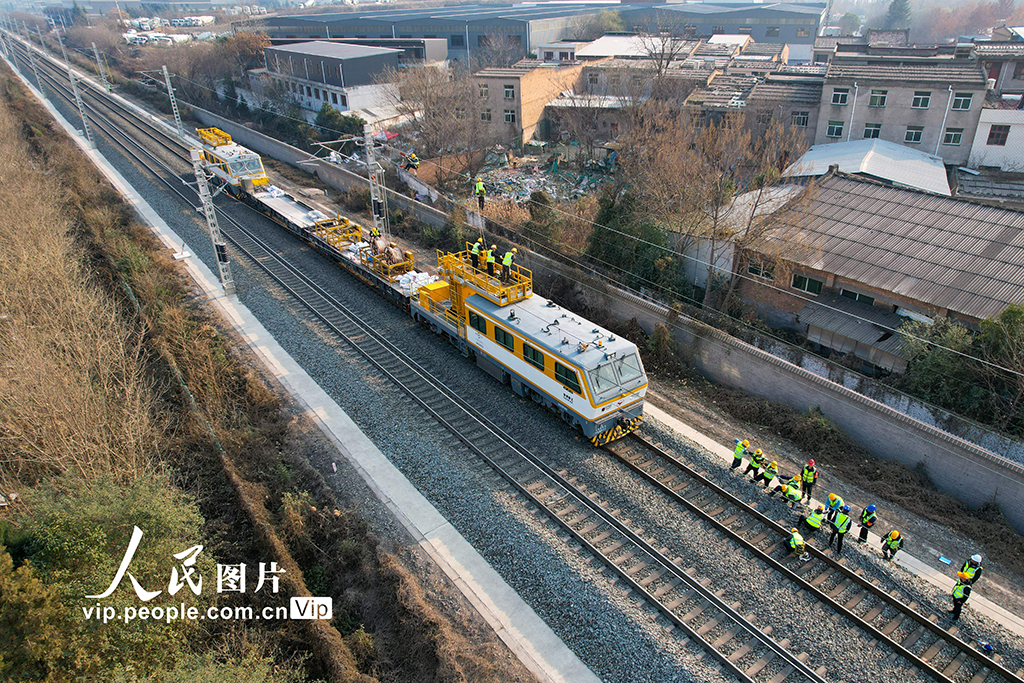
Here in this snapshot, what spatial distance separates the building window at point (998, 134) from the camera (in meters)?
34.2

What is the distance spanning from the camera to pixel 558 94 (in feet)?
165

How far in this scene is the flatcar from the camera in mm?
17500

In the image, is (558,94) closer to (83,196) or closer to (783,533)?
(83,196)

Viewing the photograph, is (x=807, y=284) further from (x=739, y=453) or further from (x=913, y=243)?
(x=739, y=453)

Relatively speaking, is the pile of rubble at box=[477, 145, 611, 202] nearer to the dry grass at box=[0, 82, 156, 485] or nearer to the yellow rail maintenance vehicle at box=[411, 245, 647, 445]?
the yellow rail maintenance vehicle at box=[411, 245, 647, 445]

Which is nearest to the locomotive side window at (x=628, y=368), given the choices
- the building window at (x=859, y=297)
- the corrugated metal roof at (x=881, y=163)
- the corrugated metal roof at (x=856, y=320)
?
the corrugated metal roof at (x=856, y=320)

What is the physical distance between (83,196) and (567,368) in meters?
34.1

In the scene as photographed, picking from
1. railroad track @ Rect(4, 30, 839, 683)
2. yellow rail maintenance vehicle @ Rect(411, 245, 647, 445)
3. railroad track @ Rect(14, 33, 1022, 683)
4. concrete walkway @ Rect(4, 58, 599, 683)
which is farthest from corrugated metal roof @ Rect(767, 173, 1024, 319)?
concrete walkway @ Rect(4, 58, 599, 683)

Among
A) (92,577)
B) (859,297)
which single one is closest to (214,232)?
(92,577)

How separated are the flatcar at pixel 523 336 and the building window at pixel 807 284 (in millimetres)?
9361

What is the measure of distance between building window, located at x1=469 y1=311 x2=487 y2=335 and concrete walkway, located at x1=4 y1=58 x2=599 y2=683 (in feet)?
17.5

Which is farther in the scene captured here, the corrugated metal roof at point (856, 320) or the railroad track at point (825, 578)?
the corrugated metal roof at point (856, 320)

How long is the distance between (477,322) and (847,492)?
1246cm

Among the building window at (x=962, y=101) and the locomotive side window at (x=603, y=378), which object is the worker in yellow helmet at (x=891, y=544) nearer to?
the locomotive side window at (x=603, y=378)
